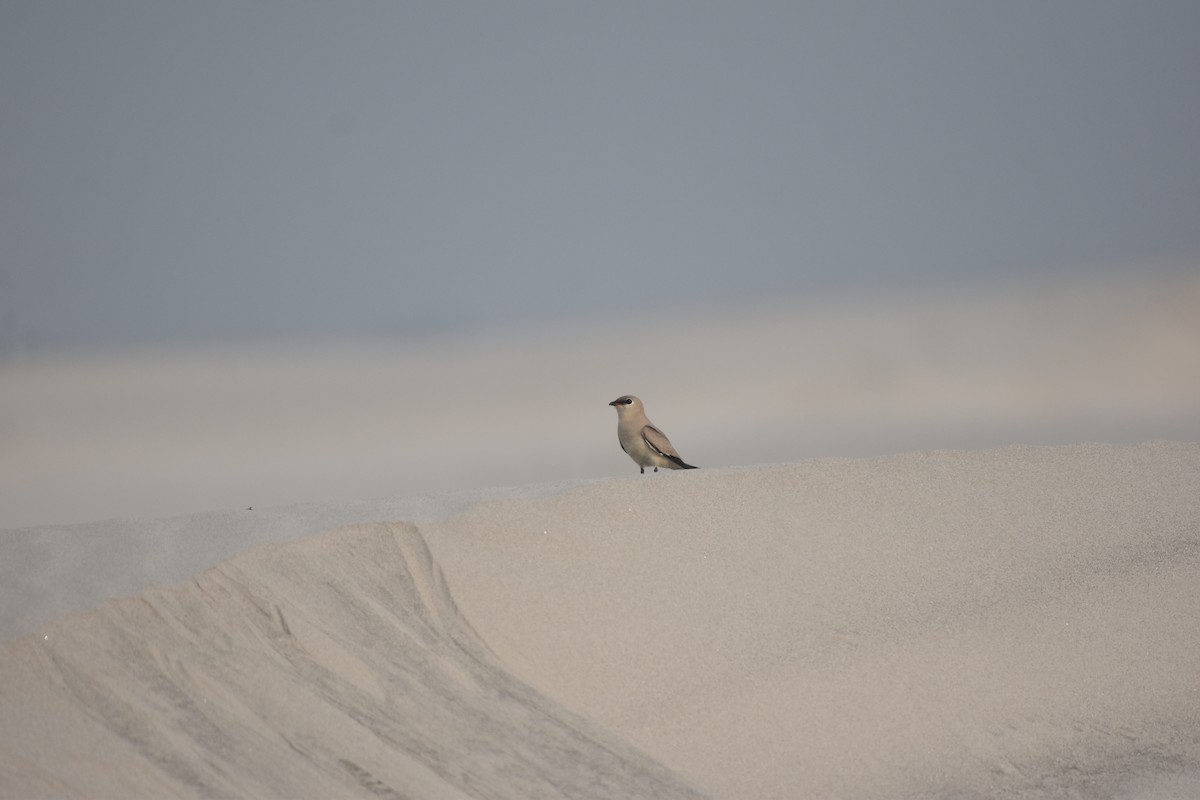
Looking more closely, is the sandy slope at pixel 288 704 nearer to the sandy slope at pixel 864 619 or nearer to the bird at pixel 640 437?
the sandy slope at pixel 864 619

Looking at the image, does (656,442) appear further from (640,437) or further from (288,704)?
(288,704)

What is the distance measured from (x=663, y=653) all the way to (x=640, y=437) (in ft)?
4.47

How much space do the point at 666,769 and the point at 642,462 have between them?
1.78 m

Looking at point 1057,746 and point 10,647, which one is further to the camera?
point 1057,746

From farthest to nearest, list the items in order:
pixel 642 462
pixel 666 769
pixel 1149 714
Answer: pixel 642 462 < pixel 1149 714 < pixel 666 769

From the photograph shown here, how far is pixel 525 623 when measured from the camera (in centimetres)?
Answer: 284

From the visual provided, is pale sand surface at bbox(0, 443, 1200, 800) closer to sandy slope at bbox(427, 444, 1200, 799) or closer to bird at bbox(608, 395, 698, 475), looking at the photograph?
sandy slope at bbox(427, 444, 1200, 799)

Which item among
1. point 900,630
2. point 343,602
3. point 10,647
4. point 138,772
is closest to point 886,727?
point 900,630

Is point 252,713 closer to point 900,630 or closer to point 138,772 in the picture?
point 138,772

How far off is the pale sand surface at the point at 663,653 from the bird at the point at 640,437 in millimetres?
577

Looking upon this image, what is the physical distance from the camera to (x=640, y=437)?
415 cm

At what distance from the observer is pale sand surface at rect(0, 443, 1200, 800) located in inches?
92.7

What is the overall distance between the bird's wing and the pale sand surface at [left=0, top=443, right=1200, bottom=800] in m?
0.57

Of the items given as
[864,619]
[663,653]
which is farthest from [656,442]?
[663,653]
